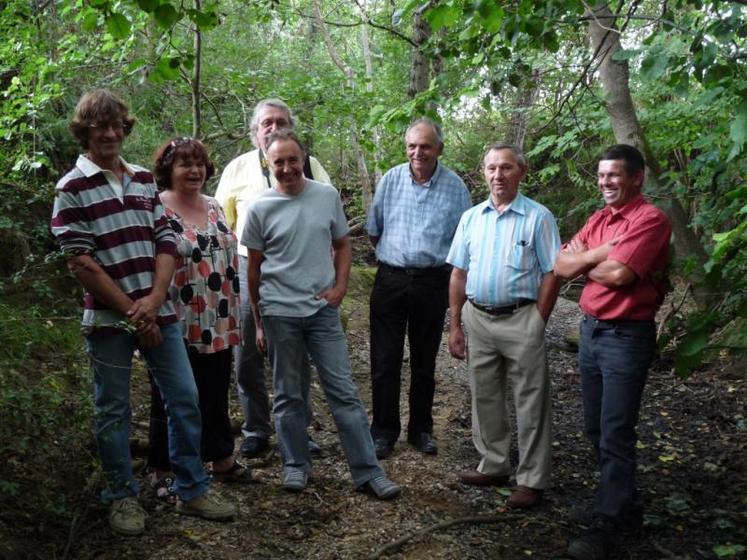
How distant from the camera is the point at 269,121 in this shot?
13.7ft

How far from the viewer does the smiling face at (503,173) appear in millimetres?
3902

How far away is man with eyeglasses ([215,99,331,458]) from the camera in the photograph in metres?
4.21

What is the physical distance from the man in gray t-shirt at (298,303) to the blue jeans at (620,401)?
3.79ft

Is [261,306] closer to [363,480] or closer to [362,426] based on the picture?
[362,426]

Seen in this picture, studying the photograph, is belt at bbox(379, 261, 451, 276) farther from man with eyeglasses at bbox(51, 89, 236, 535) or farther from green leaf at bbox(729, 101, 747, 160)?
green leaf at bbox(729, 101, 747, 160)

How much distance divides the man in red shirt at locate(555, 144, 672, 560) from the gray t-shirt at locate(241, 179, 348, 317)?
1.41 meters

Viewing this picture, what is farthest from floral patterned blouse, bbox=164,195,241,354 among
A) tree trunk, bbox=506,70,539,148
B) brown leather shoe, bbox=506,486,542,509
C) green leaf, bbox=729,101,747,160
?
tree trunk, bbox=506,70,539,148

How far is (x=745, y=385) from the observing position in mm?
6273

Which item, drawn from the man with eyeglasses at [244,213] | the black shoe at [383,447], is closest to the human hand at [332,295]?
the man with eyeglasses at [244,213]

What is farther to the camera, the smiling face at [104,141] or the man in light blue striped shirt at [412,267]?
the man in light blue striped shirt at [412,267]

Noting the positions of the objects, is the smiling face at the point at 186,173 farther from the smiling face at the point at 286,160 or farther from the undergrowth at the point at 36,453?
the undergrowth at the point at 36,453

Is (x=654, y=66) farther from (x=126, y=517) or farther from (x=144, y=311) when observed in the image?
(x=126, y=517)

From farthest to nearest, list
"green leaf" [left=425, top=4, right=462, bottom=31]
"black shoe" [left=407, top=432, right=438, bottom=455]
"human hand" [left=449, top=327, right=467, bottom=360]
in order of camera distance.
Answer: "black shoe" [left=407, top=432, right=438, bottom=455]
"human hand" [left=449, top=327, right=467, bottom=360]
"green leaf" [left=425, top=4, right=462, bottom=31]

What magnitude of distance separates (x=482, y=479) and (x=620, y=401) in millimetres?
1129
